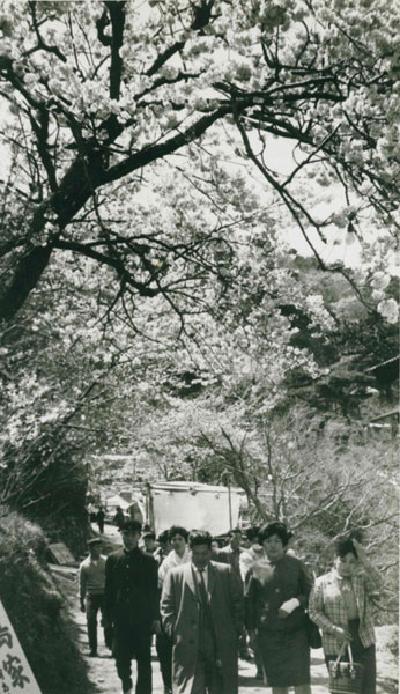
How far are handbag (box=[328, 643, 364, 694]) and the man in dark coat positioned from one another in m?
1.41

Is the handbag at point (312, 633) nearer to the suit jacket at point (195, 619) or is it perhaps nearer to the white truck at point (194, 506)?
the suit jacket at point (195, 619)

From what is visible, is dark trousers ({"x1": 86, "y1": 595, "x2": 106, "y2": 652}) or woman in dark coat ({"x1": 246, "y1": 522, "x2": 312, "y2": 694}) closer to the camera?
woman in dark coat ({"x1": 246, "y1": 522, "x2": 312, "y2": 694})

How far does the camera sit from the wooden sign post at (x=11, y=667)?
3643 millimetres

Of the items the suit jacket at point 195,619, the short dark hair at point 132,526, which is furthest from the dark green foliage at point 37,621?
the suit jacket at point 195,619

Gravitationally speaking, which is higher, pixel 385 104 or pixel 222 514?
pixel 385 104

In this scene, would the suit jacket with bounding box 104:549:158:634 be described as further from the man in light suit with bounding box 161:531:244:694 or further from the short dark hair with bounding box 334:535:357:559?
the short dark hair with bounding box 334:535:357:559

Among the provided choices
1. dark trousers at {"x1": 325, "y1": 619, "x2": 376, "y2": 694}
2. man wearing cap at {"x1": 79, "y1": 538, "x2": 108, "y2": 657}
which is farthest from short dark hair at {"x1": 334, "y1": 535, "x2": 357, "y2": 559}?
man wearing cap at {"x1": 79, "y1": 538, "x2": 108, "y2": 657}

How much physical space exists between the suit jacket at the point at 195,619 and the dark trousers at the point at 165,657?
1.21m

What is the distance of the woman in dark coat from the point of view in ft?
15.5

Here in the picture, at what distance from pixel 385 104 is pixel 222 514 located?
15.1 metres

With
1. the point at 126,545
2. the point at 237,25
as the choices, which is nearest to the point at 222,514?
the point at 126,545

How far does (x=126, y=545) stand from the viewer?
5.65 meters

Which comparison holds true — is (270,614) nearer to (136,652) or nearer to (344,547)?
(344,547)

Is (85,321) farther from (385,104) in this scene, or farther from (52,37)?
(385,104)
